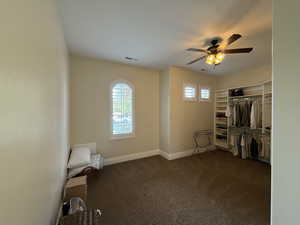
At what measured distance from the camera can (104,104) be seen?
10.8 ft

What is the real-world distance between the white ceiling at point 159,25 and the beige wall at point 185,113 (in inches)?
40.1

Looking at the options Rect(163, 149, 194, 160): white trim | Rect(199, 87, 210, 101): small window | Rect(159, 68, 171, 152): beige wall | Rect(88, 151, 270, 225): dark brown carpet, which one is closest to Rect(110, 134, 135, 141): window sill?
Rect(88, 151, 270, 225): dark brown carpet

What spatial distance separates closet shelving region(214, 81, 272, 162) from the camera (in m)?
3.29

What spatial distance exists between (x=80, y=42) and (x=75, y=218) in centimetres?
267

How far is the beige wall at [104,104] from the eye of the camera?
9.89ft

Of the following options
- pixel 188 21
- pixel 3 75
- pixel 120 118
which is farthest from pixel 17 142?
pixel 120 118

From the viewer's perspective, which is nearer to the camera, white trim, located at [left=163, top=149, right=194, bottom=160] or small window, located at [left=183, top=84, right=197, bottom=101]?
white trim, located at [left=163, top=149, right=194, bottom=160]

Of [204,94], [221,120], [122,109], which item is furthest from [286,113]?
[221,120]

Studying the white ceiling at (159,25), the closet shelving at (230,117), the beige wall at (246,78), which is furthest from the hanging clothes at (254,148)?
the white ceiling at (159,25)

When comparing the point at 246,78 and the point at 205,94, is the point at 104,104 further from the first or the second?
the point at 246,78

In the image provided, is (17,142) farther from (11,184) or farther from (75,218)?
(75,218)

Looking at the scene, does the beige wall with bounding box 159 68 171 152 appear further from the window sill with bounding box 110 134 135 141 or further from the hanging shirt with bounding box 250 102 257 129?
the hanging shirt with bounding box 250 102 257 129

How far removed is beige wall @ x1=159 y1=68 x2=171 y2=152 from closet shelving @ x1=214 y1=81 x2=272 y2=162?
199 centimetres

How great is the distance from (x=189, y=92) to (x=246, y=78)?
5.95ft
